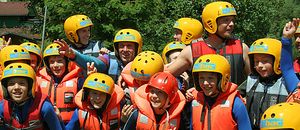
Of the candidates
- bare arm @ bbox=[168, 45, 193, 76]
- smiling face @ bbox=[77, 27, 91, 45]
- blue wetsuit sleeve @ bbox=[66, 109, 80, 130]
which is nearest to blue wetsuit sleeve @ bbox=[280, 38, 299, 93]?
bare arm @ bbox=[168, 45, 193, 76]

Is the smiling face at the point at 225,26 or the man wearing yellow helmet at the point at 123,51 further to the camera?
the man wearing yellow helmet at the point at 123,51

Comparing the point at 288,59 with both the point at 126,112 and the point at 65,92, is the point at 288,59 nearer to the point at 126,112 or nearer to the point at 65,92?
the point at 126,112

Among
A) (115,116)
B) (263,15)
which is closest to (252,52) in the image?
(115,116)

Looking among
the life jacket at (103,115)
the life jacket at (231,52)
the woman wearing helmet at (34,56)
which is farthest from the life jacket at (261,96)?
the woman wearing helmet at (34,56)

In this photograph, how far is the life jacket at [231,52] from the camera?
8.51 metres

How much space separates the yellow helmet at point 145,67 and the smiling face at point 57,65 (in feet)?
4.83

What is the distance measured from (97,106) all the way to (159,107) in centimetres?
109

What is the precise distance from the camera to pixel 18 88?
26.7 feet

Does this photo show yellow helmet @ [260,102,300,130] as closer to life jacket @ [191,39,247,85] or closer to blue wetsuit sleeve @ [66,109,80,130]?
life jacket @ [191,39,247,85]

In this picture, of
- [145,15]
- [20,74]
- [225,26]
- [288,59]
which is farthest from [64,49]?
[145,15]

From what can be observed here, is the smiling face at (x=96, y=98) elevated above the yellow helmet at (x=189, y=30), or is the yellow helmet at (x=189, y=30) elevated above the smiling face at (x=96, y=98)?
the yellow helmet at (x=189, y=30)

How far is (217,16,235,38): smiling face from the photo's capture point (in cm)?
850

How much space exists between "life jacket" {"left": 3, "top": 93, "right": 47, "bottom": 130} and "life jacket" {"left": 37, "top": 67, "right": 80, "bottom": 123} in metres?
1.48

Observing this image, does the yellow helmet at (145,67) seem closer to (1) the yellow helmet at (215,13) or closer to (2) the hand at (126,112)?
(2) the hand at (126,112)
